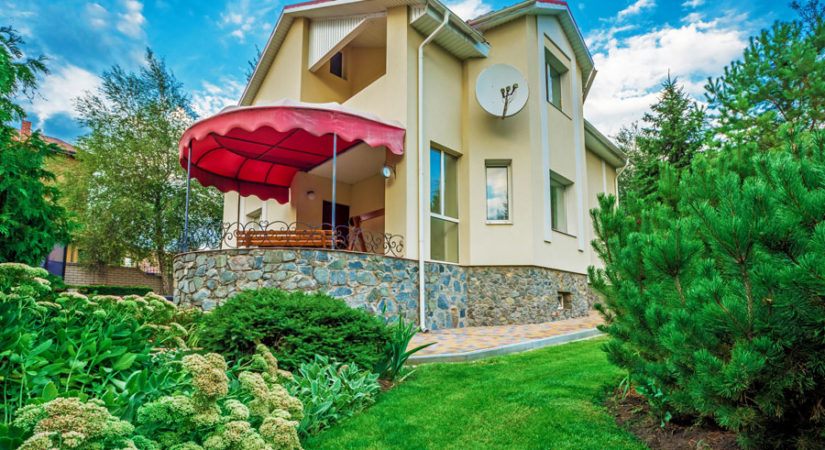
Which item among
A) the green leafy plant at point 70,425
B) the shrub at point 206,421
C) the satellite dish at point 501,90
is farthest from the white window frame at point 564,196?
the green leafy plant at point 70,425

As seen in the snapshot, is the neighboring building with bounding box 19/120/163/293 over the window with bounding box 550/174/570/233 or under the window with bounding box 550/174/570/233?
under

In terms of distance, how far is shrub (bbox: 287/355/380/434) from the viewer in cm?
358

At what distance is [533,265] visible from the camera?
1041 cm

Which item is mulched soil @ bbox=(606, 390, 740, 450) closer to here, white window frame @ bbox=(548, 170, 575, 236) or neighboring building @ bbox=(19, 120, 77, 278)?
white window frame @ bbox=(548, 170, 575, 236)

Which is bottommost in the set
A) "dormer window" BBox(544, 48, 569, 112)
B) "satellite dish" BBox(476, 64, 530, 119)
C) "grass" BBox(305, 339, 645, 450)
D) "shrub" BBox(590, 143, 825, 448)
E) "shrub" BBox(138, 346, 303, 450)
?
"grass" BBox(305, 339, 645, 450)

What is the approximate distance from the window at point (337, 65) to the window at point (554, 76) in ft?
17.6

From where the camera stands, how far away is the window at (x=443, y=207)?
32.9 ft

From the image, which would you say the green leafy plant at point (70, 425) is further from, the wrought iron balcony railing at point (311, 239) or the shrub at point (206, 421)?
the wrought iron balcony railing at point (311, 239)

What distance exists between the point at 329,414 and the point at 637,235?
259 cm

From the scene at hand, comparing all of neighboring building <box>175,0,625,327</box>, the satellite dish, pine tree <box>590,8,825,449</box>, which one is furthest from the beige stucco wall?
pine tree <box>590,8,825,449</box>

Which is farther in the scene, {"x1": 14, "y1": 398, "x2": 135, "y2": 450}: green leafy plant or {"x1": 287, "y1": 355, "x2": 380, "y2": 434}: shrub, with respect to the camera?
{"x1": 287, "y1": 355, "x2": 380, "y2": 434}: shrub

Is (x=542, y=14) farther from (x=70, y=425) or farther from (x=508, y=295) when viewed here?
(x=70, y=425)

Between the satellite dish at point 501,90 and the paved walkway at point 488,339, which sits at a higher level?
the satellite dish at point 501,90

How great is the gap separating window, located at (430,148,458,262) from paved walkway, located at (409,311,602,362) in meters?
1.72
